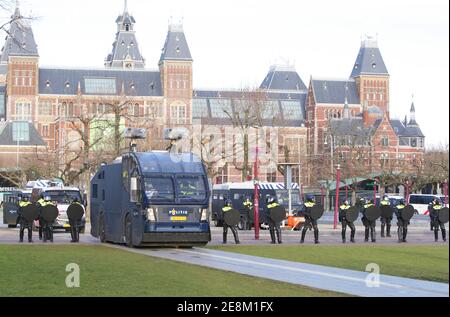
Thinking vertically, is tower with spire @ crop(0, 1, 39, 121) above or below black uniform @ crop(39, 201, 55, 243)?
above

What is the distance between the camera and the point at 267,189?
175 feet

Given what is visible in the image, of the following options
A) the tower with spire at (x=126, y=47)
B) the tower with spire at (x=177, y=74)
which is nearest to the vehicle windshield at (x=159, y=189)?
the tower with spire at (x=177, y=74)

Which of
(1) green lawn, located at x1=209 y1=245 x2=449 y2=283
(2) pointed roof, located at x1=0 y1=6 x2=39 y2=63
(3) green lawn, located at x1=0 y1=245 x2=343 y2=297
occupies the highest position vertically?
(2) pointed roof, located at x1=0 y1=6 x2=39 y2=63

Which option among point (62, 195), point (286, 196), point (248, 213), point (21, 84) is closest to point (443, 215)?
point (248, 213)

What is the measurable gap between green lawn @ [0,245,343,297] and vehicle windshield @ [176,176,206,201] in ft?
13.7

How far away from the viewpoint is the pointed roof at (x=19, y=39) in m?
27.0

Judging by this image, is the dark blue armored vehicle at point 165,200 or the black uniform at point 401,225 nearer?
the dark blue armored vehicle at point 165,200

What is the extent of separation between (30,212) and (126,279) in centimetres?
1412

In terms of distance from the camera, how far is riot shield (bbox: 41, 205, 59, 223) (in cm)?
3034

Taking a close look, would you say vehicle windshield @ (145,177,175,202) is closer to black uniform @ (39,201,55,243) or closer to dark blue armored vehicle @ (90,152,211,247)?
dark blue armored vehicle @ (90,152,211,247)

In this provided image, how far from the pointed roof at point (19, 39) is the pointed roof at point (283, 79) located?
39.7 metres

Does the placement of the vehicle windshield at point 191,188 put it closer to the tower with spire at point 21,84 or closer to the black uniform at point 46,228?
the black uniform at point 46,228

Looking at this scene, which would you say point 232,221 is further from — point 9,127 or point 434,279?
point 9,127

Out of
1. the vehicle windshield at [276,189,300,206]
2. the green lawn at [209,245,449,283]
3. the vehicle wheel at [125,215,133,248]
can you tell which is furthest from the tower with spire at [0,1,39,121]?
the green lawn at [209,245,449,283]
